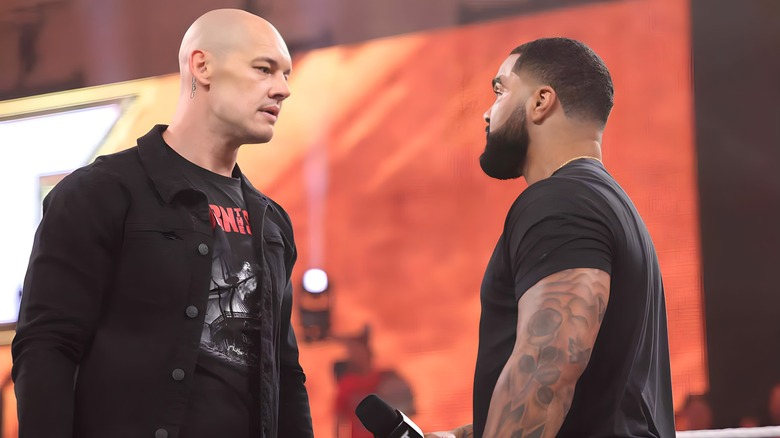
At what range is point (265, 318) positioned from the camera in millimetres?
1802

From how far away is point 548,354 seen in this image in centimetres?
129

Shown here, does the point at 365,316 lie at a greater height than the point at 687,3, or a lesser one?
lesser

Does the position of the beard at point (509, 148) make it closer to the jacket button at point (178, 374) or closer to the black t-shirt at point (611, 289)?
the black t-shirt at point (611, 289)

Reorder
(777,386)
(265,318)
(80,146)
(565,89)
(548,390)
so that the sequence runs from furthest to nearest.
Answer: (80,146), (777,386), (265,318), (565,89), (548,390)

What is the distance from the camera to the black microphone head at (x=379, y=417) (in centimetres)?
149

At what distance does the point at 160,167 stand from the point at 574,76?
0.86 metres

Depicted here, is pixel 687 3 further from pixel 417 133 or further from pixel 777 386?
pixel 777 386

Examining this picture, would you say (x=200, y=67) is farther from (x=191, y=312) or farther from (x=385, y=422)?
(x=385, y=422)

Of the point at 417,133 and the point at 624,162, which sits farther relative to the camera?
the point at 417,133

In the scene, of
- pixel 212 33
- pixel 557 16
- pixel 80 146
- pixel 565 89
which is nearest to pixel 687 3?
pixel 557 16

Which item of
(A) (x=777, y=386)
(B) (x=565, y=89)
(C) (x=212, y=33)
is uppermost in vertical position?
(C) (x=212, y=33)

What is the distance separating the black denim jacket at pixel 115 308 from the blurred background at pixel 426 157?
4.44 feet

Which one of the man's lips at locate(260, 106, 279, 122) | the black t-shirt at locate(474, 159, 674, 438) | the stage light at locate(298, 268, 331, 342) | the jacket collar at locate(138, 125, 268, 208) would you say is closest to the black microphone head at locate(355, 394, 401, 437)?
the black t-shirt at locate(474, 159, 674, 438)

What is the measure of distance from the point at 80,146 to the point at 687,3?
2399mm
